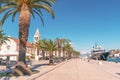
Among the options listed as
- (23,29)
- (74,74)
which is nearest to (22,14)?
(23,29)

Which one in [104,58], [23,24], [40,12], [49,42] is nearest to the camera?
[23,24]

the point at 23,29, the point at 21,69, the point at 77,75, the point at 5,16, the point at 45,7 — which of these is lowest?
the point at 77,75

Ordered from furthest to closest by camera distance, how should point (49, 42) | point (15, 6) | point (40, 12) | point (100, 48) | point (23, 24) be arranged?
point (100, 48) < point (49, 42) < point (40, 12) < point (15, 6) < point (23, 24)

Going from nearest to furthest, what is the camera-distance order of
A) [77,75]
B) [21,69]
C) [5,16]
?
[77,75]
[21,69]
[5,16]

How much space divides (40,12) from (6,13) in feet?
14.3

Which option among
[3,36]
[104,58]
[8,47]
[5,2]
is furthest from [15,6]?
[104,58]

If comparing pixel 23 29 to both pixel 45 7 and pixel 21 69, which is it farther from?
pixel 21 69

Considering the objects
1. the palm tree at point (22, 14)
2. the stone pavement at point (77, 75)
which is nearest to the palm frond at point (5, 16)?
the palm tree at point (22, 14)

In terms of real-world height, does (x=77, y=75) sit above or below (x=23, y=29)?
below

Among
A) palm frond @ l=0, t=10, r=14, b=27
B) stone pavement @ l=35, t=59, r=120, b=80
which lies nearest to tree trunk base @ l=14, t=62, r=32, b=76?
stone pavement @ l=35, t=59, r=120, b=80

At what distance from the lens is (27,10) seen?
24328 millimetres

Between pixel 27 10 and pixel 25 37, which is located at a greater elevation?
pixel 27 10

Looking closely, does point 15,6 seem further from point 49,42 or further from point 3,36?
point 3,36

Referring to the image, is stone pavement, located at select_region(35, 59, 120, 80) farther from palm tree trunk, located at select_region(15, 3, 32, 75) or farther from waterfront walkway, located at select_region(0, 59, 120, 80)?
palm tree trunk, located at select_region(15, 3, 32, 75)
